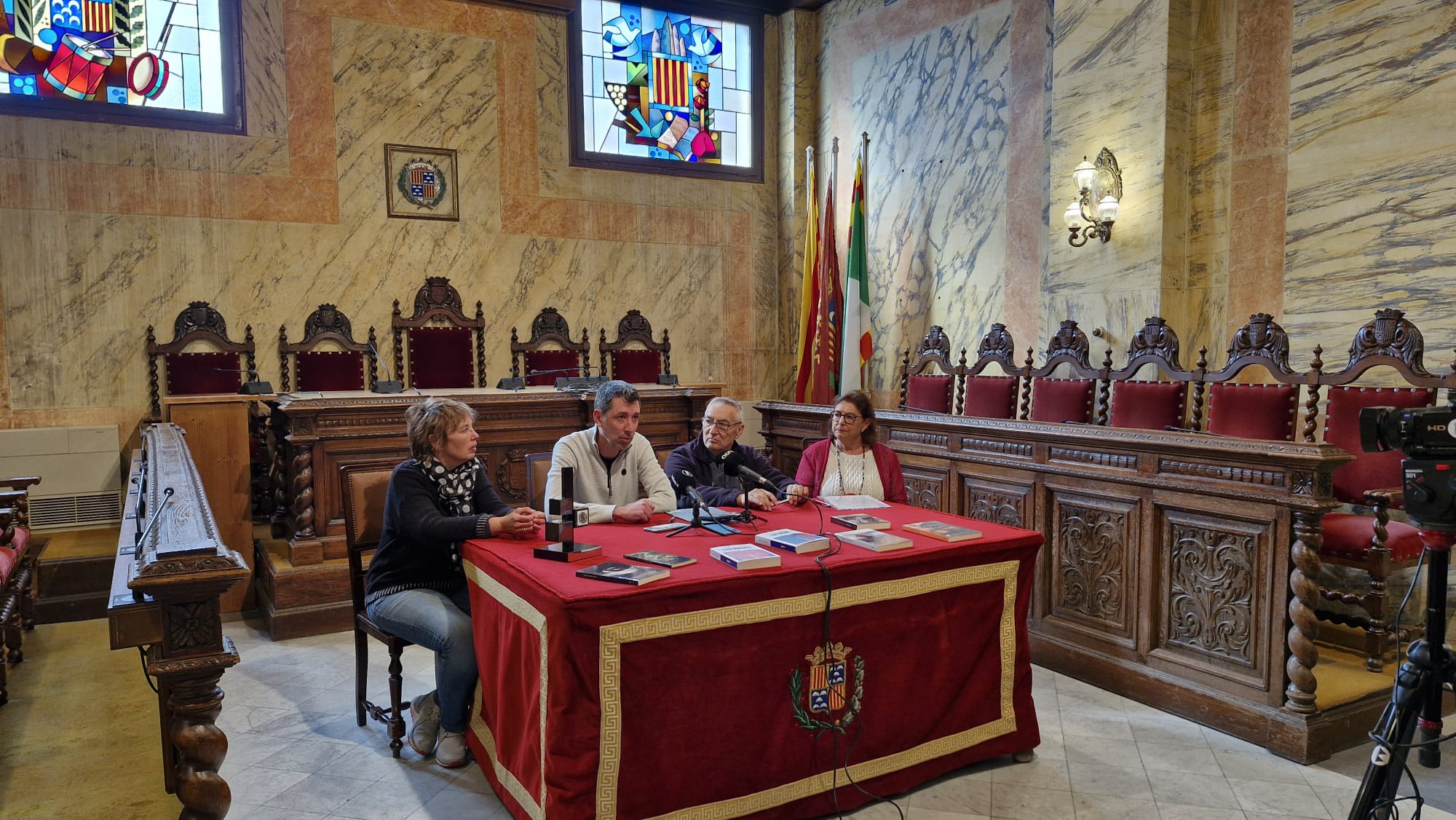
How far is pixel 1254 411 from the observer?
4.48m

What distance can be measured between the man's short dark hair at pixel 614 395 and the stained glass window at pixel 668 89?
198 inches

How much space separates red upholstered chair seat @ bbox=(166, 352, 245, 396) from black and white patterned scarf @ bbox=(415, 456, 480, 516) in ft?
14.6

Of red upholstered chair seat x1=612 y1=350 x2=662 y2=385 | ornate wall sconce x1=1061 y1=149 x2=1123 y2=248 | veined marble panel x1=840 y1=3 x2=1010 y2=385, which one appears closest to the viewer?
ornate wall sconce x1=1061 y1=149 x2=1123 y2=248

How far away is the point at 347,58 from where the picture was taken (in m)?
7.11

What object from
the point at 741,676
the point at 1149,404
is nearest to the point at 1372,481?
the point at 1149,404

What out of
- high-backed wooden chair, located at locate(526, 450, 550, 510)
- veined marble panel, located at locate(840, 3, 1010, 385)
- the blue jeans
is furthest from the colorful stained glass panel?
the blue jeans

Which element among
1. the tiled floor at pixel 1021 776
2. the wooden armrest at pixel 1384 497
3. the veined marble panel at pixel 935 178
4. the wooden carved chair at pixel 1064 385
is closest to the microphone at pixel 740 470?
the tiled floor at pixel 1021 776

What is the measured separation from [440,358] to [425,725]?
15.6 feet

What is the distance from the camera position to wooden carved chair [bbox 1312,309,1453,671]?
11.7 feet

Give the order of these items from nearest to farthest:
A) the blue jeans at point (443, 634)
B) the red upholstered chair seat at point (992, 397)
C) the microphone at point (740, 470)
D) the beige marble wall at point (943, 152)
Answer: the blue jeans at point (443, 634)
the microphone at point (740, 470)
the red upholstered chair seat at point (992, 397)
the beige marble wall at point (943, 152)

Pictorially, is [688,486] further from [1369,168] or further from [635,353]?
[635,353]

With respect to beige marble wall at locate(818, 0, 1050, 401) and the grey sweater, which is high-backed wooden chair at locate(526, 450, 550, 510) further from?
beige marble wall at locate(818, 0, 1050, 401)

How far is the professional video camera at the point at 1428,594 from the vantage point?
1.93 metres

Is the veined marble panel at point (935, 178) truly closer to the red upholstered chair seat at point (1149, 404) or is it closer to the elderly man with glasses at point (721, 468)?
the red upholstered chair seat at point (1149, 404)
